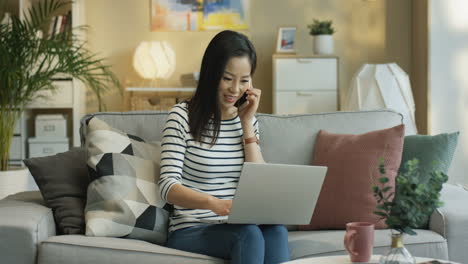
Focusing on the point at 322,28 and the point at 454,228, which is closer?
the point at 454,228

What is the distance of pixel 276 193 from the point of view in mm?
1966

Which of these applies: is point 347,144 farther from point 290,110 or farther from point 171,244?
point 290,110

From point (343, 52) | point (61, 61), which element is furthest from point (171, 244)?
point (343, 52)

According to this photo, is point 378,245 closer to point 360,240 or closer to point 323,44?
point 360,240

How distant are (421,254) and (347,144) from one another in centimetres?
51

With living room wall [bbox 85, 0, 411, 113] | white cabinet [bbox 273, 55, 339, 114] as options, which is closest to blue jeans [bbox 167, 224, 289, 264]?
white cabinet [bbox 273, 55, 339, 114]

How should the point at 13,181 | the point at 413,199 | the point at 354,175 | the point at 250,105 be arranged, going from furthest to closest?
the point at 13,181 → the point at 354,175 → the point at 250,105 → the point at 413,199

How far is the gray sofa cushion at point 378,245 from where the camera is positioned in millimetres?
2281

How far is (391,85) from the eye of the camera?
4.62 meters

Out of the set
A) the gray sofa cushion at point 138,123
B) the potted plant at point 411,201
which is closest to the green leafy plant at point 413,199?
the potted plant at point 411,201

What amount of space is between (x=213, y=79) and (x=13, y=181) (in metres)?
2.42

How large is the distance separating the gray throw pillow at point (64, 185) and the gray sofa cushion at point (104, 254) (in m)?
0.18

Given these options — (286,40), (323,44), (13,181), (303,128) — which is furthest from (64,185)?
(286,40)

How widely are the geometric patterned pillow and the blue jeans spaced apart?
0.16m
